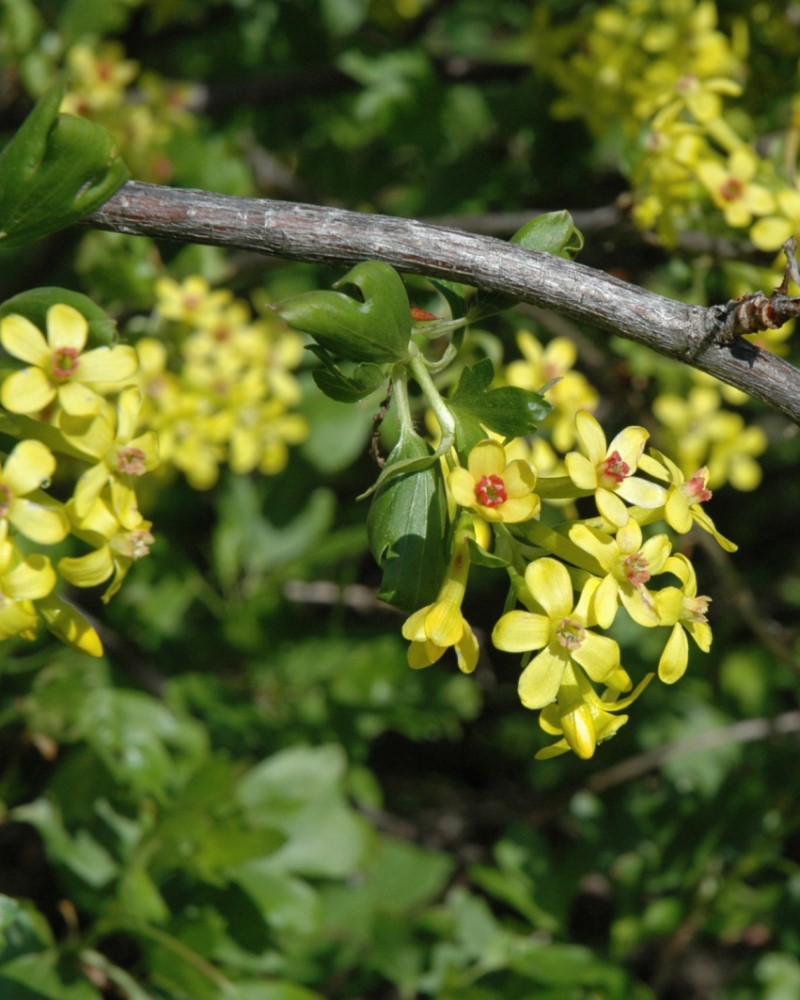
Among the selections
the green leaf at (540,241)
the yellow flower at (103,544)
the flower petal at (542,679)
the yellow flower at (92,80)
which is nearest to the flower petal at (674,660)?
the flower petal at (542,679)

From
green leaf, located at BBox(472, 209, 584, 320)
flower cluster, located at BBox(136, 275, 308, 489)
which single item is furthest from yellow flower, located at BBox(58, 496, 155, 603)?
flower cluster, located at BBox(136, 275, 308, 489)

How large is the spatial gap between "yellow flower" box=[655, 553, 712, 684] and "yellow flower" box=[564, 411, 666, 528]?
0.26 ft

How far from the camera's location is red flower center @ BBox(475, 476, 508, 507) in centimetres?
113

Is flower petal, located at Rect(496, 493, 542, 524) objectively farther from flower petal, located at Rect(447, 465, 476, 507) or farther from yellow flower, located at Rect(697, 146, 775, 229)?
yellow flower, located at Rect(697, 146, 775, 229)

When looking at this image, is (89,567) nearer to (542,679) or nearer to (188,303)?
(542,679)

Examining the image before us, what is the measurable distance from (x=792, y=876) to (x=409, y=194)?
219cm

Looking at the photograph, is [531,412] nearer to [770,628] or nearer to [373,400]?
[373,400]

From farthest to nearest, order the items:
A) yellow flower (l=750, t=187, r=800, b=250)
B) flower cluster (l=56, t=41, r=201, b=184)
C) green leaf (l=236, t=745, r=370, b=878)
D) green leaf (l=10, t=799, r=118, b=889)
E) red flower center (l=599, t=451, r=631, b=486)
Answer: flower cluster (l=56, t=41, r=201, b=184)
green leaf (l=236, t=745, r=370, b=878)
green leaf (l=10, t=799, r=118, b=889)
yellow flower (l=750, t=187, r=800, b=250)
red flower center (l=599, t=451, r=631, b=486)

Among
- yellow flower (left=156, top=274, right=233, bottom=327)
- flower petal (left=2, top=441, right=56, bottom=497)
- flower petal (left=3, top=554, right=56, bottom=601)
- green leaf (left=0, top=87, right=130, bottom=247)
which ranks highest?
green leaf (left=0, top=87, right=130, bottom=247)

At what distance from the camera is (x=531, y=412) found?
1.20 metres

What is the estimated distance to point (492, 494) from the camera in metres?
1.13

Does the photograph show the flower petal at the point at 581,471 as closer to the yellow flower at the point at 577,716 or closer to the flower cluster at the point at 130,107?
the yellow flower at the point at 577,716

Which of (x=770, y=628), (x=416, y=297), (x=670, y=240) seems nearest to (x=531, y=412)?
(x=670, y=240)

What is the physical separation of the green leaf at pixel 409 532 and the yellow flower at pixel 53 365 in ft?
1.10
